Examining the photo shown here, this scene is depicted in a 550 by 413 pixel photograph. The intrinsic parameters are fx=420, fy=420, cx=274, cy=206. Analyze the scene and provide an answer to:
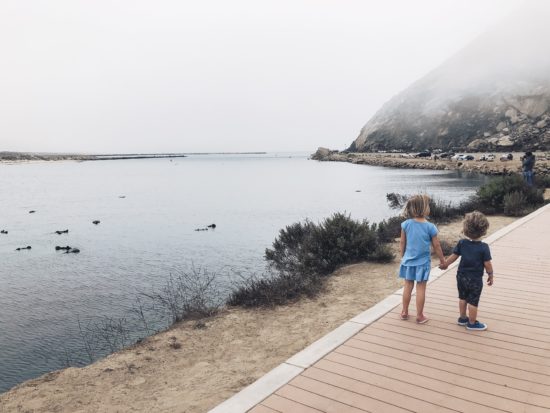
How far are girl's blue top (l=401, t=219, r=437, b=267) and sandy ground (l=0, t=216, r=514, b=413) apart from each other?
6.37 ft

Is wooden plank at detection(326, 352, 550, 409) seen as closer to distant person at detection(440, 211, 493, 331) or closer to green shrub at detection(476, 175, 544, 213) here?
distant person at detection(440, 211, 493, 331)

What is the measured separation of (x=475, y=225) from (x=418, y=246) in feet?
2.40

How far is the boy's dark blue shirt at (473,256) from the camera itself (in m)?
5.08

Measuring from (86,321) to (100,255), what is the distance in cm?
705

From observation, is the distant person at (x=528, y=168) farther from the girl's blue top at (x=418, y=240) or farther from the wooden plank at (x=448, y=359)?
the wooden plank at (x=448, y=359)

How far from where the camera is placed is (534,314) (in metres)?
5.59

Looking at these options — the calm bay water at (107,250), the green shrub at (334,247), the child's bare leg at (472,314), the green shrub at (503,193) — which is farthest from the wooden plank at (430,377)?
the green shrub at (503,193)

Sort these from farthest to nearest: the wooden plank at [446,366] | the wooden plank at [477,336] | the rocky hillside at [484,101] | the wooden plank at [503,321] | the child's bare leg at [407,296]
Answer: the rocky hillside at [484,101], the child's bare leg at [407,296], the wooden plank at [503,321], the wooden plank at [477,336], the wooden plank at [446,366]

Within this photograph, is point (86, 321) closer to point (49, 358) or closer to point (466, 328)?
point (49, 358)

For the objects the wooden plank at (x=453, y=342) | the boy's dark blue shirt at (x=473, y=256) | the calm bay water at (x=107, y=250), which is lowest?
the calm bay water at (x=107, y=250)

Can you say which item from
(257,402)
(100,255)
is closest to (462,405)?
(257,402)

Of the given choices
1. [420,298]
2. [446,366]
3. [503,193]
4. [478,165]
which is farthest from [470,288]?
[478,165]

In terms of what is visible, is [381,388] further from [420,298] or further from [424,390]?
[420,298]

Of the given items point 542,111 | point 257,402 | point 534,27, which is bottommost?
point 257,402
